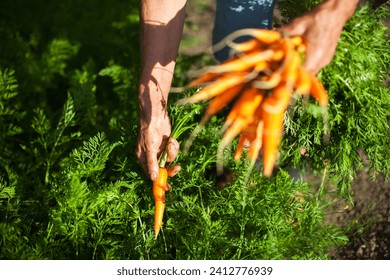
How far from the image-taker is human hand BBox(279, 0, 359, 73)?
130 centimetres

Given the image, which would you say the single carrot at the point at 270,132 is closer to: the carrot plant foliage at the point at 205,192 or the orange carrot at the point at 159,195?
the carrot plant foliage at the point at 205,192

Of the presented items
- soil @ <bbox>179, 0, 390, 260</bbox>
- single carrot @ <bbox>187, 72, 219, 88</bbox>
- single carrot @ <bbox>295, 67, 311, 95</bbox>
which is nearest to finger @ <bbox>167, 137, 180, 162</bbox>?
single carrot @ <bbox>187, 72, 219, 88</bbox>

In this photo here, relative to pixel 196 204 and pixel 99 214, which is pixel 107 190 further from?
pixel 196 204

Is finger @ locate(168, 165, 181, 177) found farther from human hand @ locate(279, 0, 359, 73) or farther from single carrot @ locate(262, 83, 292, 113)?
human hand @ locate(279, 0, 359, 73)

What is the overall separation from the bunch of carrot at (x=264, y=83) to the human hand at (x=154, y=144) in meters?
0.26

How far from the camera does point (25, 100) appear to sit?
2518 millimetres

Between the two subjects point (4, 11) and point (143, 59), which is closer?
point (143, 59)

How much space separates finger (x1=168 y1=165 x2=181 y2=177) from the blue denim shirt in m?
0.58

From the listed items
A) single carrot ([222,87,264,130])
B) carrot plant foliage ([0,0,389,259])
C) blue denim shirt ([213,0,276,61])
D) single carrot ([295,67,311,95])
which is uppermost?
blue denim shirt ([213,0,276,61])

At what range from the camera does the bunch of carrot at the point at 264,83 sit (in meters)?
1.31

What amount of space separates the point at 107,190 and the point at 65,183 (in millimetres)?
152

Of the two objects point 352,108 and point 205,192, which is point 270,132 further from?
point 205,192

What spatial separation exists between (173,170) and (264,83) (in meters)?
0.55
